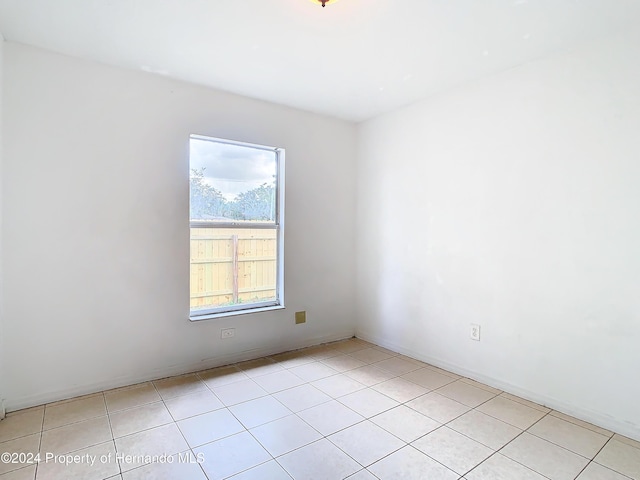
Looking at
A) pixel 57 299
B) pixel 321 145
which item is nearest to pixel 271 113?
pixel 321 145

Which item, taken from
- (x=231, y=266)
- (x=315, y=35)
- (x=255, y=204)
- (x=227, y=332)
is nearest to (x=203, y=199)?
(x=255, y=204)

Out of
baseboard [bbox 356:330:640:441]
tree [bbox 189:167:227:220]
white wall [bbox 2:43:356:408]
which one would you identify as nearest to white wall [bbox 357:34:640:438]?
baseboard [bbox 356:330:640:441]

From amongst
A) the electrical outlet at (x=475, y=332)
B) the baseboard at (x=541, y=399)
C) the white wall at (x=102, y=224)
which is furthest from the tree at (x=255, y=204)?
the electrical outlet at (x=475, y=332)

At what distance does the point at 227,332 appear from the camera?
3.16 meters

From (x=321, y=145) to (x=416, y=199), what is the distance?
113 centimetres

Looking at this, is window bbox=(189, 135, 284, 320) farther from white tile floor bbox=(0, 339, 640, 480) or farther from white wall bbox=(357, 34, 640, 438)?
white wall bbox=(357, 34, 640, 438)

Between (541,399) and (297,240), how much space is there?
2.33 m

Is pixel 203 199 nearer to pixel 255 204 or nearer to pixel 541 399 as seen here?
pixel 255 204

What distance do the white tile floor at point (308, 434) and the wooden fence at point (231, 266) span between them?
71 cm

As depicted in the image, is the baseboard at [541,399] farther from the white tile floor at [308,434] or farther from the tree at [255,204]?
the tree at [255,204]

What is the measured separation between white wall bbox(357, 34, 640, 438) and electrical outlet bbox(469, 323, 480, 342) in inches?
1.6

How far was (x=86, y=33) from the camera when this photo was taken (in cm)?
219

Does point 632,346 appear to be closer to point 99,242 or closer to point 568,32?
point 568,32

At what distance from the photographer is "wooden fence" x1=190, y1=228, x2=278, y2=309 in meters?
3.07
